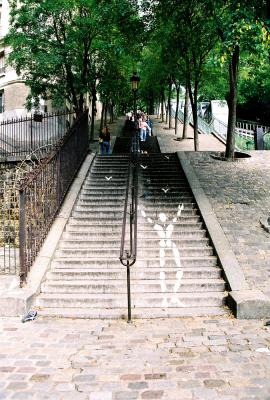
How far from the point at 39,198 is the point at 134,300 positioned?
285 centimetres

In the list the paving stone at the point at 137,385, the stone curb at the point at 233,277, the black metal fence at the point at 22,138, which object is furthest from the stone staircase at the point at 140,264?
the black metal fence at the point at 22,138

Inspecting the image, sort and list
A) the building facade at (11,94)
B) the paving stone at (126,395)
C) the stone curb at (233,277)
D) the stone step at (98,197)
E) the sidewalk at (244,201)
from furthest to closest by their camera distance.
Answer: the building facade at (11,94) → the stone step at (98,197) → the sidewalk at (244,201) → the stone curb at (233,277) → the paving stone at (126,395)

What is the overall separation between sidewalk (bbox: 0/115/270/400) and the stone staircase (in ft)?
1.60

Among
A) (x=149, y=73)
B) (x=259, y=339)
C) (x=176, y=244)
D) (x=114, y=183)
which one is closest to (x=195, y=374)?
(x=259, y=339)

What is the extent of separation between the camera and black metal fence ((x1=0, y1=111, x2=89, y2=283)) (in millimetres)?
7648

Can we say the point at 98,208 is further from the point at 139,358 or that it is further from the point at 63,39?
the point at 63,39

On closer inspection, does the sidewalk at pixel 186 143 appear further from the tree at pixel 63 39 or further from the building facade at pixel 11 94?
the building facade at pixel 11 94

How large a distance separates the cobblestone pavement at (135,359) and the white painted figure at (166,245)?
0.96 meters

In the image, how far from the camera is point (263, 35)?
30.9 ft

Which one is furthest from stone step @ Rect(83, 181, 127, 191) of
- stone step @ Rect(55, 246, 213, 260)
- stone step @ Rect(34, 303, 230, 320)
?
stone step @ Rect(34, 303, 230, 320)

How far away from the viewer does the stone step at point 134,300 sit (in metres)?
7.41

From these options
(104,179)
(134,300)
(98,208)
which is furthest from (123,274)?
(104,179)

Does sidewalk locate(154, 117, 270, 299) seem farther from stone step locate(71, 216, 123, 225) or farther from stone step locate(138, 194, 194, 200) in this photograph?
stone step locate(71, 216, 123, 225)

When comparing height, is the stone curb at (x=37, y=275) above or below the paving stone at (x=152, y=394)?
above
